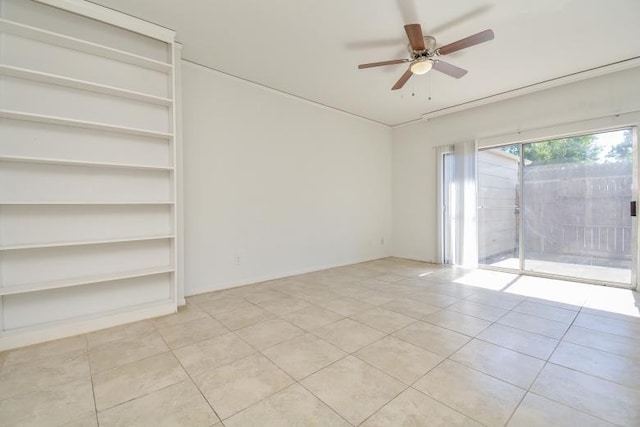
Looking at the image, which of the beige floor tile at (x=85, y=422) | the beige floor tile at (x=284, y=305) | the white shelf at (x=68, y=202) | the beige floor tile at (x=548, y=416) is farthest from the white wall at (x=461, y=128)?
the beige floor tile at (x=85, y=422)

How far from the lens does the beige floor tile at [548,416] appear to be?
4.49ft

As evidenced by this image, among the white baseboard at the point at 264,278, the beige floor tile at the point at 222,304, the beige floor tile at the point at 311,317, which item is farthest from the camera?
the white baseboard at the point at 264,278

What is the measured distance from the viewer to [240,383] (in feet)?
5.55

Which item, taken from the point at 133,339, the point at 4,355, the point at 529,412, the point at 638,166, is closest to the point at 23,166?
the point at 4,355

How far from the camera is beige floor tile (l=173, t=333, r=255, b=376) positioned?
1.88m

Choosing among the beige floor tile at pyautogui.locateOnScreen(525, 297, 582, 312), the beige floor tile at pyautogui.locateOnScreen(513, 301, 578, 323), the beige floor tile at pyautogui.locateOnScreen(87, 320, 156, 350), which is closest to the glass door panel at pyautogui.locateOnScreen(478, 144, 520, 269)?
the beige floor tile at pyautogui.locateOnScreen(525, 297, 582, 312)

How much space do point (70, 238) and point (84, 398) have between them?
4.90 feet

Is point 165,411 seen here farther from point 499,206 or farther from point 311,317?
point 499,206

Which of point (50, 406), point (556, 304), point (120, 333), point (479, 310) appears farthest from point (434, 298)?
point (50, 406)

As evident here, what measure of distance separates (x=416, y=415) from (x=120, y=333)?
242cm

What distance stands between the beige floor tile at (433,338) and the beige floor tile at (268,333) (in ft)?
2.96

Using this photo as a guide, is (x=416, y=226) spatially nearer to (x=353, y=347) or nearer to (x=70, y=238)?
(x=353, y=347)

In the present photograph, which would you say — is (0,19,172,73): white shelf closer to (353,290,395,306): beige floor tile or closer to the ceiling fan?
the ceiling fan

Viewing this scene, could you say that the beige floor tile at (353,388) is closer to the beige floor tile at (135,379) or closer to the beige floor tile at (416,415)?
the beige floor tile at (416,415)
